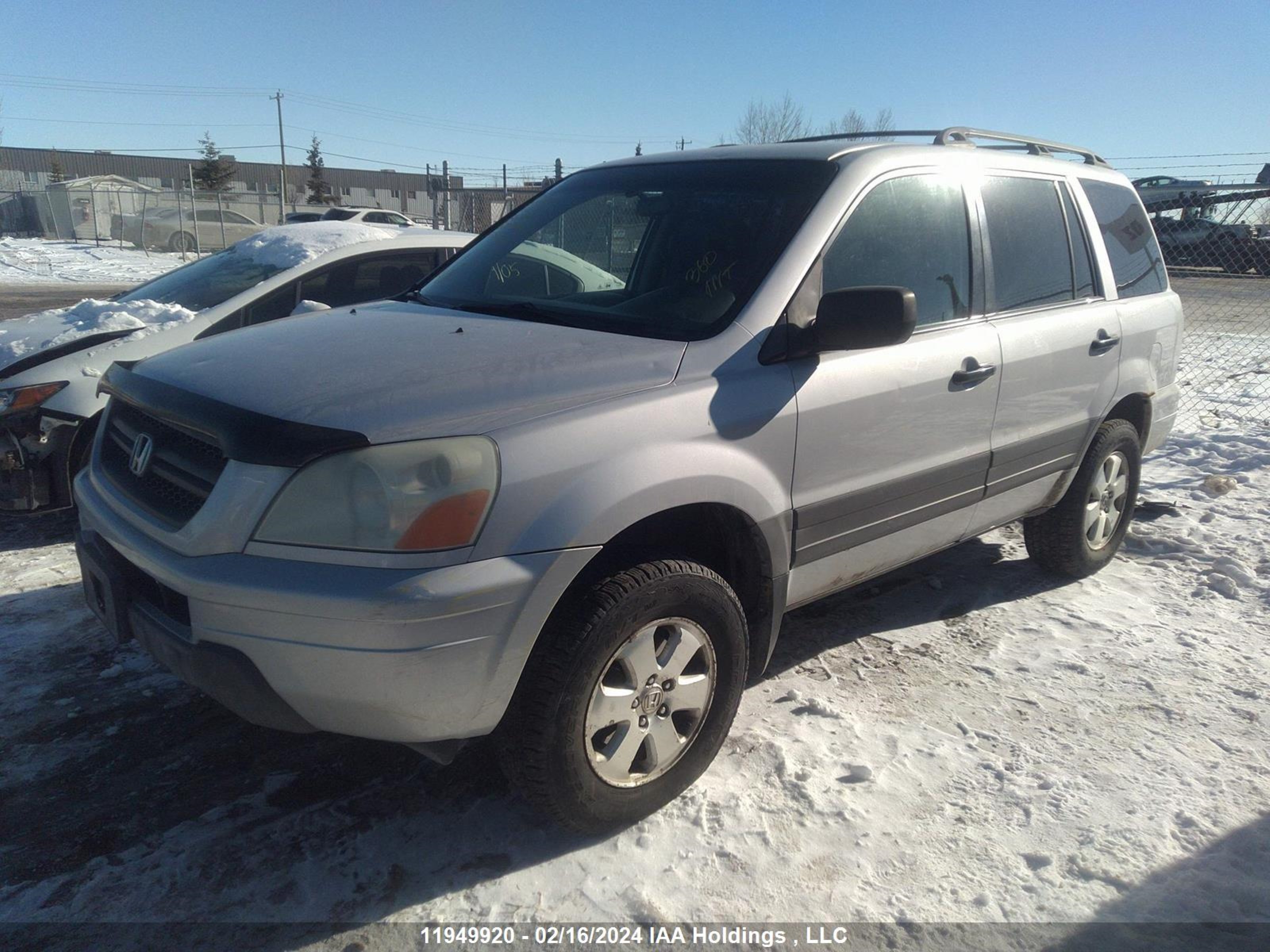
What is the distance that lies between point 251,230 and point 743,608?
29807mm

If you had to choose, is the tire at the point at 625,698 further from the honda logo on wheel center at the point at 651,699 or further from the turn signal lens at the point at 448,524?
the turn signal lens at the point at 448,524

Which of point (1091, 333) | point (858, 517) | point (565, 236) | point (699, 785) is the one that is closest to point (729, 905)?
point (699, 785)

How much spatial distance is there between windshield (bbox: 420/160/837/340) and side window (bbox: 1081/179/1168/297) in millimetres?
2010

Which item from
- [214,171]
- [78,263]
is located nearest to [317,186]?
[214,171]

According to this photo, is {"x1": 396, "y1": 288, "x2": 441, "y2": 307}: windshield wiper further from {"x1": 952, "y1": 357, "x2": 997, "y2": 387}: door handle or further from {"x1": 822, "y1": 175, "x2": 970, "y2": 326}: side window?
{"x1": 952, "y1": 357, "x2": 997, "y2": 387}: door handle

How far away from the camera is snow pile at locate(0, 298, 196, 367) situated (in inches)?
194

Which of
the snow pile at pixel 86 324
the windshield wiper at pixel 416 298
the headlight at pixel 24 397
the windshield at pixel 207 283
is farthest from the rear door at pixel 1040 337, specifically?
the headlight at pixel 24 397

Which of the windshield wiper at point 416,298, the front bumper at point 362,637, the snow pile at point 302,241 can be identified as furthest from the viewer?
the snow pile at point 302,241

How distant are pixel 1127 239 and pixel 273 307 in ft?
15.1

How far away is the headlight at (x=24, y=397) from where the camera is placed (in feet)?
14.7

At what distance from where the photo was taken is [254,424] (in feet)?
7.47

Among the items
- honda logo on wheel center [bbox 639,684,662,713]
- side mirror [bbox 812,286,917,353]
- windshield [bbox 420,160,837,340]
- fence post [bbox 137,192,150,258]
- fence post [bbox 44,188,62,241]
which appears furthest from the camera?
fence post [bbox 44,188,62,241]

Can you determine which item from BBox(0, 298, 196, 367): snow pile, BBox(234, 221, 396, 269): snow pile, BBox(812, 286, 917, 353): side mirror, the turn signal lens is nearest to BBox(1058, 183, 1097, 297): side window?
BBox(812, 286, 917, 353): side mirror

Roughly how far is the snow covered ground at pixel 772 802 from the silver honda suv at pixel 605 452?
0.94 ft
